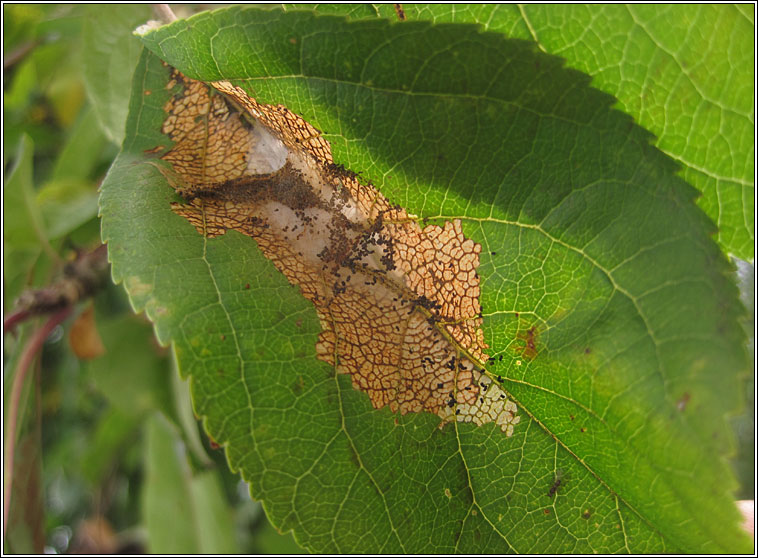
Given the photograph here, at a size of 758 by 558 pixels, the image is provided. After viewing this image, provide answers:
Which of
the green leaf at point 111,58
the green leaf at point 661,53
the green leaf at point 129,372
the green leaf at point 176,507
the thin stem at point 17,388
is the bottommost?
the green leaf at point 176,507

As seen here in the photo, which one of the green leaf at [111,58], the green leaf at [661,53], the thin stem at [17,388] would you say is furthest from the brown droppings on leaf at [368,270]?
the thin stem at [17,388]

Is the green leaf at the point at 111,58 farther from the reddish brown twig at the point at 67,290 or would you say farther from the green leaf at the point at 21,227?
the reddish brown twig at the point at 67,290

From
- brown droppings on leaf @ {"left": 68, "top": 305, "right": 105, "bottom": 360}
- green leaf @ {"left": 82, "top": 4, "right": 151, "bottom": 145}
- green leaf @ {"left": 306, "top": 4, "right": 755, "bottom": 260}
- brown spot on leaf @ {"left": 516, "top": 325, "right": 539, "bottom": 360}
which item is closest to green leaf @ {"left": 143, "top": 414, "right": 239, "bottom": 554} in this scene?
brown droppings on leaf @ {"left": 68, "top": 305, "right": 105, "bottom": 360}

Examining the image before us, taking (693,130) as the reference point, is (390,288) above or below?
below

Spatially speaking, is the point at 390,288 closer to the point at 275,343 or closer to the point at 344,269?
the point at 344,269

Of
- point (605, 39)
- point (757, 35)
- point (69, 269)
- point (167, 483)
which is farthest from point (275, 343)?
point (167, 483)
